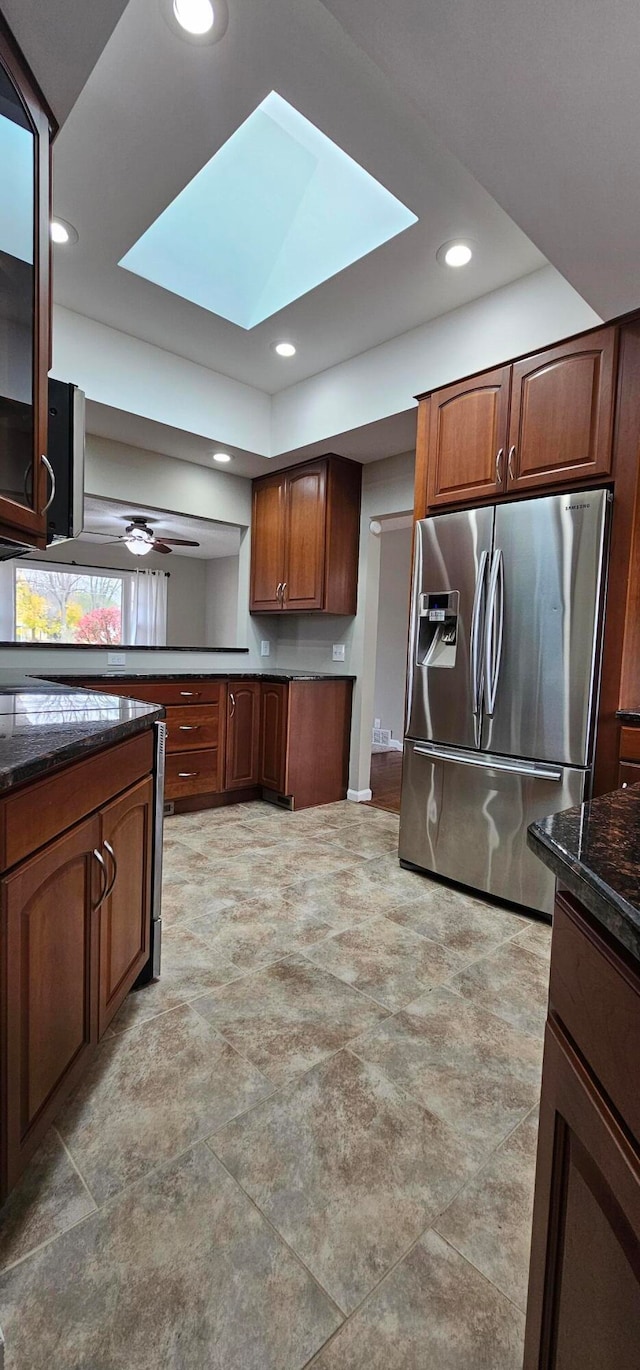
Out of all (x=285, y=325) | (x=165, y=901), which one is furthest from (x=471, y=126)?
(x=165, y=901)

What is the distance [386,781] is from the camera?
4.79 m

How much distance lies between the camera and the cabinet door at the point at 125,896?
1361mm

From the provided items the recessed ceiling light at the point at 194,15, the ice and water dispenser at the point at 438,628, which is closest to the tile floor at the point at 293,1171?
the ice and water dispenser at the point at 438,628

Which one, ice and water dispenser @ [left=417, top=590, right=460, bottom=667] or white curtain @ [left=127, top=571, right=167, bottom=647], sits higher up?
white curtain @ [left=127, top=571, right=167, bottom=647]

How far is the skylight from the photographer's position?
7.33ft

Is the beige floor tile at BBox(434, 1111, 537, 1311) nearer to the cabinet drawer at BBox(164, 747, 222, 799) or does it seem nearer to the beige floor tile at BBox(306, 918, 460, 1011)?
the beige floor tile at BBox(306, 918, 460, 1011)

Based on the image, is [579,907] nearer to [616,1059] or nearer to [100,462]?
[616,1059]

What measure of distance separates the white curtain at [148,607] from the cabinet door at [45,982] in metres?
6.46

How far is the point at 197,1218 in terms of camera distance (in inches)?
42.2

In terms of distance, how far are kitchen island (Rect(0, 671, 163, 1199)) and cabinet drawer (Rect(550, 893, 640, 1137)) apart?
0.83 meters

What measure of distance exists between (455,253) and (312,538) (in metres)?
1.83

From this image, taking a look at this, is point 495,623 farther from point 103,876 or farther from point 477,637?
point 103,876

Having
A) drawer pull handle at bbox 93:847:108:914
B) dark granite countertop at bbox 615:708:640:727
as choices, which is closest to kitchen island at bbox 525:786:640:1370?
drawer pull handle at bbox 93:847:108:914

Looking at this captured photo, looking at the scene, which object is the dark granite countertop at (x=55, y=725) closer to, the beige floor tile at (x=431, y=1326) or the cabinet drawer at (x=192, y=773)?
the beige floor tile at (x=431, y=1326)
